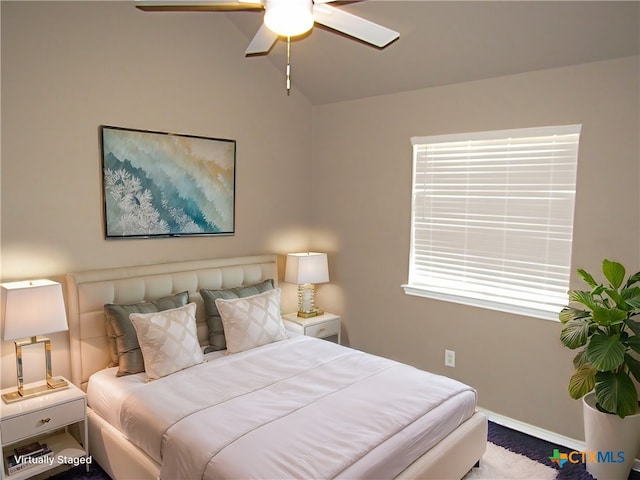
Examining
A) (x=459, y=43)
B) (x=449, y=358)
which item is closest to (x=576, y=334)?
(x=449, y=358)

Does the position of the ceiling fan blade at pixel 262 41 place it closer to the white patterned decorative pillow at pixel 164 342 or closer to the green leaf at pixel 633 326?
the white patterned decorative pillow at pixel 164 342

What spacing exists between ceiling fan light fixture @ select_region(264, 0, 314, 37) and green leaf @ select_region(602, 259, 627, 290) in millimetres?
2070

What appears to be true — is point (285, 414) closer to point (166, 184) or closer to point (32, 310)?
point (32, 310)

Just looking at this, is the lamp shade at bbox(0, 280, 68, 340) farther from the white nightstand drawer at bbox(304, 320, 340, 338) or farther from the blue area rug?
the blue area rug

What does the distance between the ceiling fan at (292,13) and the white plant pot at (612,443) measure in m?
2.36

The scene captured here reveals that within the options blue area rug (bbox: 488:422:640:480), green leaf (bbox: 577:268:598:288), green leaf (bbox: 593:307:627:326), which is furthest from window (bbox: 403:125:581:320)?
blue area rug (bbox: 488:422:640:480)

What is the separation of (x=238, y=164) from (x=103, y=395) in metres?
2.04

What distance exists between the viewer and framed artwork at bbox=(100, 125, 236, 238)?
314cm

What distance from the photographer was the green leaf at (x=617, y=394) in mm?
2440

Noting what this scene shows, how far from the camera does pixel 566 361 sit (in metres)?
3.07

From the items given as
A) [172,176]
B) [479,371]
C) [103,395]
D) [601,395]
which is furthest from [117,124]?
[601,395]

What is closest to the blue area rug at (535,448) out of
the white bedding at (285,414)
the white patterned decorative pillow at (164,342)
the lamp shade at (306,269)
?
the white bedding at (285,414)

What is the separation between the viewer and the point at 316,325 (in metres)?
4.03

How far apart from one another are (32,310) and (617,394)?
317cm
